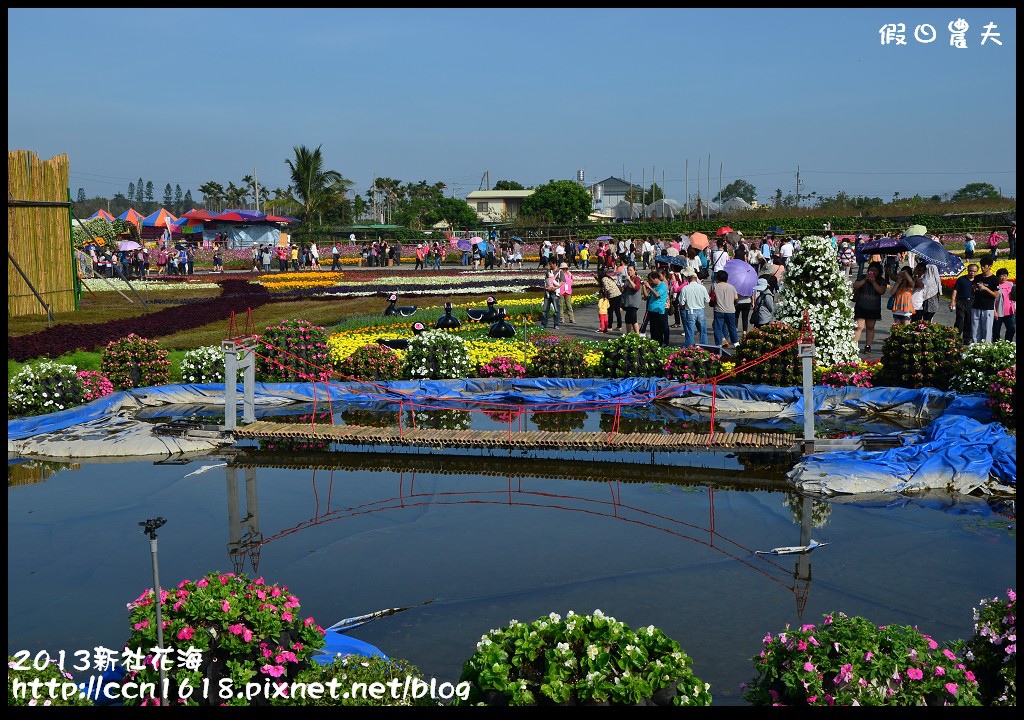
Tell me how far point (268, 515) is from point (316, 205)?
65319 millimetres

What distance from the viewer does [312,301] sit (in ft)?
111

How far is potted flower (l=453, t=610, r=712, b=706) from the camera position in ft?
18.5

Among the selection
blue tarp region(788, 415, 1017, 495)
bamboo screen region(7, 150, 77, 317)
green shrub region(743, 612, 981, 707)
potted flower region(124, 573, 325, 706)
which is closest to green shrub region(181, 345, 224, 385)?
blue tarp region(788, 415, 1017, 495)

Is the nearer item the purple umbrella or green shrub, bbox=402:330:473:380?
green shrub, bbox=402:330:473:380

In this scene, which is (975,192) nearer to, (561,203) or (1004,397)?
(561,203)

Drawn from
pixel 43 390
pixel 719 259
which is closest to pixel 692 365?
pixel 719 259

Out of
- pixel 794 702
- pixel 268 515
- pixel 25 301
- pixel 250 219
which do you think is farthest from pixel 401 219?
pixel 794 702

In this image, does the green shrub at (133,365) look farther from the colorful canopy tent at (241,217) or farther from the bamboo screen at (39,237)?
the colorful canopy tent at (241,217)

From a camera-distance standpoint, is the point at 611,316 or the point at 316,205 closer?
the point at 611,316

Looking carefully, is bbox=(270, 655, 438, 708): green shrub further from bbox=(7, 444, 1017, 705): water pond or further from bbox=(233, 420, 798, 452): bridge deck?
bbox=(233, 420, 798, 452): bridge deck

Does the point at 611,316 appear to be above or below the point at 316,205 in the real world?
below

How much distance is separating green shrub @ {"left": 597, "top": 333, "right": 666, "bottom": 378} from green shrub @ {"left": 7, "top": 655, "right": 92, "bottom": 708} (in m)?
12.2

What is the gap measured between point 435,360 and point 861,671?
12738mm

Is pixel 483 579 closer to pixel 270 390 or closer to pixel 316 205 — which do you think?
pixel 270 390
